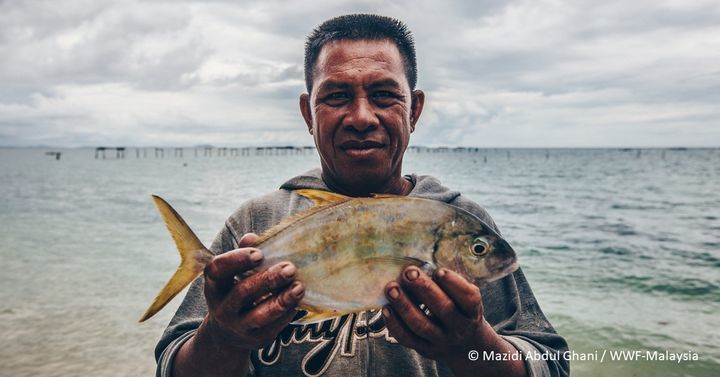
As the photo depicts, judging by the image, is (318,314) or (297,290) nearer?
(297,290)

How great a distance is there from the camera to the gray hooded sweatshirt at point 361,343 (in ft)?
9.18

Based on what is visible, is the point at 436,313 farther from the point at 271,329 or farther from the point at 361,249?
the point at 271,329

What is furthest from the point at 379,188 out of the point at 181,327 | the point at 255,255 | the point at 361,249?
the point at 181,327

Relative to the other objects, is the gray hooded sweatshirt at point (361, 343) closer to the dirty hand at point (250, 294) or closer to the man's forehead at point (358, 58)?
the dirty hand at point (250, 294)

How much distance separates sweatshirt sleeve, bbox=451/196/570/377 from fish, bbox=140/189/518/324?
0.60 meters

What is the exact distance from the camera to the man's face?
2.97 metres

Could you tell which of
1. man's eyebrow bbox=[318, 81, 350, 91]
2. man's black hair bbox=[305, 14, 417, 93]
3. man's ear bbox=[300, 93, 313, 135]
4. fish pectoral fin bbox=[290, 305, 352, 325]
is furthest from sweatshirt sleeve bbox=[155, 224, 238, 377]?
man's black hair bbox=[305, 14, 417, 93]

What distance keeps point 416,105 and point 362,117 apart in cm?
83

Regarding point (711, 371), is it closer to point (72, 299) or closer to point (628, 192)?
point (72, 299)

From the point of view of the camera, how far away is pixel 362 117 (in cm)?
290

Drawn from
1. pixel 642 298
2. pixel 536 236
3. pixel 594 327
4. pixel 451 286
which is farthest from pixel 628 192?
pixel 451 286

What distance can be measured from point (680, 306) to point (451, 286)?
12695 millimetres

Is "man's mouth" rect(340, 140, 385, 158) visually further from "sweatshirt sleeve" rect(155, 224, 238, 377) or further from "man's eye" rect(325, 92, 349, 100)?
"sweatshirt sleeve" rect(155, 224, 238, 377)

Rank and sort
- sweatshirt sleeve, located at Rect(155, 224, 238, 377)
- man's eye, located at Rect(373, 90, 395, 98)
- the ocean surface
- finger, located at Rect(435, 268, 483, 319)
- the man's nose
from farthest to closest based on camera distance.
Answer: the ocean surface < man's eye, located at Rect(373, 90, 395, 98) < the man's nose < sweatshirt sleeve, located at Rect(155, 224, 238, 377) < finger, located at Rect(435, 268, 483, 319)
